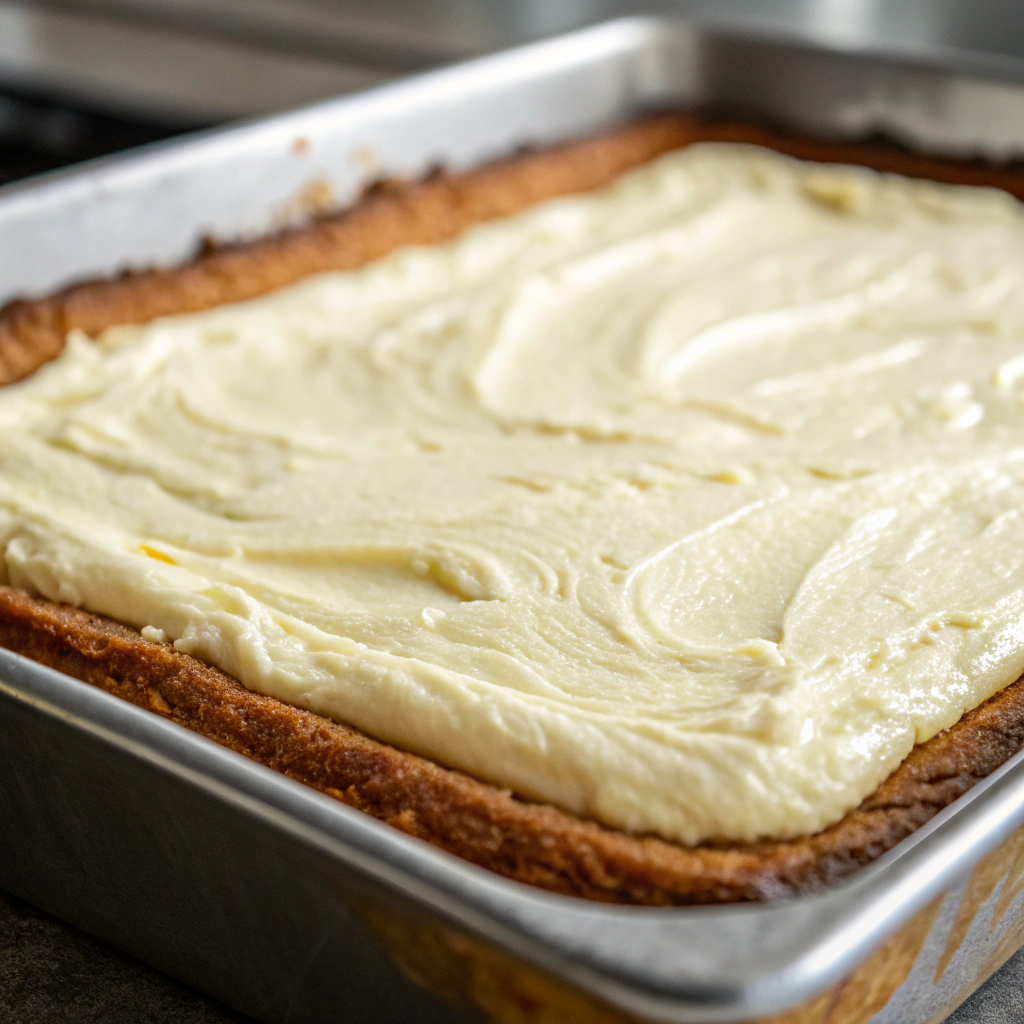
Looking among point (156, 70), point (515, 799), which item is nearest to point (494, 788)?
point (515, 799)

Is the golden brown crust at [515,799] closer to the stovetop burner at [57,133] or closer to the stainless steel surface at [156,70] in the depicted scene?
the stainless steel surface at [156,70]

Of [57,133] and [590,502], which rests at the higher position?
[590,502]

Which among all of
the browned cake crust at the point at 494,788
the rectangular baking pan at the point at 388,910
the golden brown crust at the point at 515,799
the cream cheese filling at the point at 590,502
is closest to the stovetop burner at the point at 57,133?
the cream cheese filling at the point at 590,502

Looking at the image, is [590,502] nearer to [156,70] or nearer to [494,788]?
[494,788]

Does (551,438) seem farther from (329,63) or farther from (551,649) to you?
(329,63)

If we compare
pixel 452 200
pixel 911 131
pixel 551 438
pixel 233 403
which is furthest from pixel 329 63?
pixel 551 438
